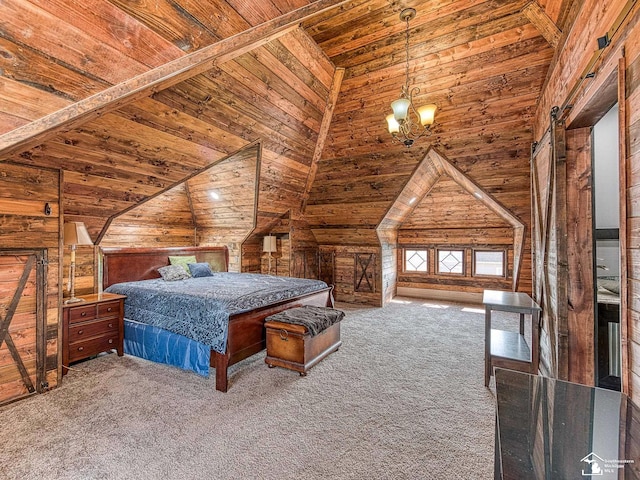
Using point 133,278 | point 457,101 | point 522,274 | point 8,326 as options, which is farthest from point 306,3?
point 522,274

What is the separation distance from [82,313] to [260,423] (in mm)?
2293

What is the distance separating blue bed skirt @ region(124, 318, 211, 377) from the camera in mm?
2857

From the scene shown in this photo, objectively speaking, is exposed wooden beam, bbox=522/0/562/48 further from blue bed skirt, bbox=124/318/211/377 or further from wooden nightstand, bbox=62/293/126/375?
wooden nightstand, bbox=62/293/126/375

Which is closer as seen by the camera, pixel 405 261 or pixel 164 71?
pixel 164 71

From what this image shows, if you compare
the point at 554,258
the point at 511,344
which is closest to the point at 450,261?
the point at 511,344

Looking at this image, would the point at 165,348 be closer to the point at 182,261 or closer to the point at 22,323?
the point at 22,323

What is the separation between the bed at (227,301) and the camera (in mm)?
2750

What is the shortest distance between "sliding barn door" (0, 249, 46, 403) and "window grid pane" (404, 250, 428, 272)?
6645 millimetres

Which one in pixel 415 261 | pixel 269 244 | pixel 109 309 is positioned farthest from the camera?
pixel 415 261

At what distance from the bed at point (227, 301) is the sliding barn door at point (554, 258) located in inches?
102

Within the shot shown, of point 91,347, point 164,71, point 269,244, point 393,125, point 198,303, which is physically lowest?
point 91,347

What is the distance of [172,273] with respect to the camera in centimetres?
441

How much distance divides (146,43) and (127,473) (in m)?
2.39

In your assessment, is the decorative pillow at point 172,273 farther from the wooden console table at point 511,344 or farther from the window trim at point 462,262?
the window trim at point 462,262
